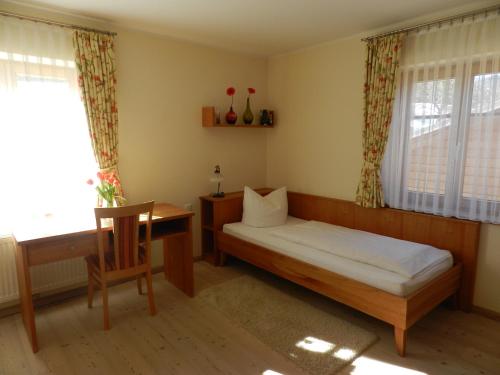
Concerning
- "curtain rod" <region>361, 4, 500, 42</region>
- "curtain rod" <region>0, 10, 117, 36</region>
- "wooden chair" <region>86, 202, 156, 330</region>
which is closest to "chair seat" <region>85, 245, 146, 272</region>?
"wooden chair" <region>86, 202, 156, 330</region>

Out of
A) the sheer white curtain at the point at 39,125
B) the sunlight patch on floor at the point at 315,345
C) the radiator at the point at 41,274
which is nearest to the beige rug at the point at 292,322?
the sunlight patch on floor at the point at 315,345

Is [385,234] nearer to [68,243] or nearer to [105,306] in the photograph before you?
[105,306]

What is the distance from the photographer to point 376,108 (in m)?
3.14

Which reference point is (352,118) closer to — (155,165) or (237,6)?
(237,6)

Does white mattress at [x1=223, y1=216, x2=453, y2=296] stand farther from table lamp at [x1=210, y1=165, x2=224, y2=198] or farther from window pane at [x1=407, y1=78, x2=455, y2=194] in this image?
window pane at [x1=407, y1=78, x2=455, y2=194]

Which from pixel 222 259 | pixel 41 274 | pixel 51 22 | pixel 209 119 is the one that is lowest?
pixel 222 259

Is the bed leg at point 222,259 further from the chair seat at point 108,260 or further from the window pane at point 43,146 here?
the window pane at point 43,146

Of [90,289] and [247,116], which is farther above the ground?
[247,116]

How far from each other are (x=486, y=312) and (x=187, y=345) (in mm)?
2337

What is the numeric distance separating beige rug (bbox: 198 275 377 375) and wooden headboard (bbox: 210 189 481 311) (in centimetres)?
86

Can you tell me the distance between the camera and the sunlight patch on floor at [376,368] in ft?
6.86

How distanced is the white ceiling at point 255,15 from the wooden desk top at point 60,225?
1.66m

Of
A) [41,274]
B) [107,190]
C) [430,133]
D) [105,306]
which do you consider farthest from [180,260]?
[430,133]

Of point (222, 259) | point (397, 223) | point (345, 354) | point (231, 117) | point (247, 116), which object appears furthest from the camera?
point (247, 116)
